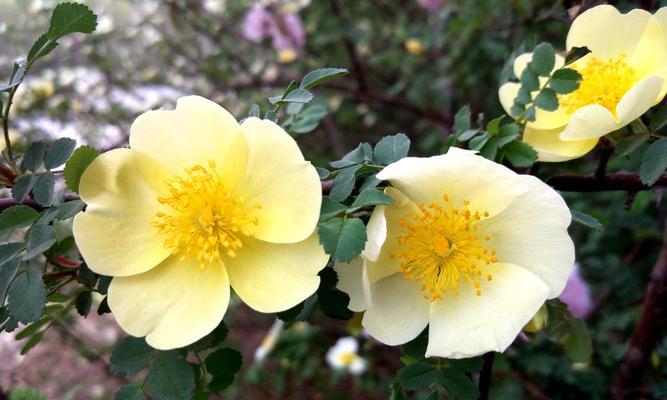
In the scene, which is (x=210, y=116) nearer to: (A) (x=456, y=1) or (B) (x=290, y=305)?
(B) (x=290, y=305)

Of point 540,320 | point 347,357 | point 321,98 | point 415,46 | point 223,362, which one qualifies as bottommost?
point 347,357

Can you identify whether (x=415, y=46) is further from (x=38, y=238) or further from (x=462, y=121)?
(x=38, y=238)

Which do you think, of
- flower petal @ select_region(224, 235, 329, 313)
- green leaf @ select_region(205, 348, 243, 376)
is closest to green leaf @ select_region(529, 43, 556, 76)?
flower petal @ select_region(224, 235, 329, 313)

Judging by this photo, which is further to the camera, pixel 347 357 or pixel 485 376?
pixel 347 357

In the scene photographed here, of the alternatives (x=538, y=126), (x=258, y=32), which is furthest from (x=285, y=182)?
(x=258, y=32)

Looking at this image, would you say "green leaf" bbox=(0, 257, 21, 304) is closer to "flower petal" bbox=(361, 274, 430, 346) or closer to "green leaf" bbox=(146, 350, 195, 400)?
"green leaf" bbox=(146, 350, 195, 400)

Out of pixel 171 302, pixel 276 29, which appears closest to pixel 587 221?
pixel 171 302

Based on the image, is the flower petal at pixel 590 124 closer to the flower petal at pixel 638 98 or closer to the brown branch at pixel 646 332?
the flower petal at pixel 638 98
